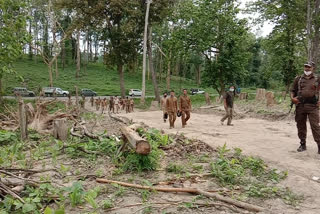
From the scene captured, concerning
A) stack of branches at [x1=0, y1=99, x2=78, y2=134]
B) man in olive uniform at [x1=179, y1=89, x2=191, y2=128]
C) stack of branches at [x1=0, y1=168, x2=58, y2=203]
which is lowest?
stack of branches at [x1=0, y1=168, x2=58, y2=203]

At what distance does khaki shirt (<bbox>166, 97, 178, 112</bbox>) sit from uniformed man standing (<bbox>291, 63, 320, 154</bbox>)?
5.48m

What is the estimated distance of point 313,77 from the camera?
655 cm

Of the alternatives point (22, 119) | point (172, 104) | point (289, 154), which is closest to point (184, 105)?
point (172, 104)

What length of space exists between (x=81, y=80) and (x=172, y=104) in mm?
37736

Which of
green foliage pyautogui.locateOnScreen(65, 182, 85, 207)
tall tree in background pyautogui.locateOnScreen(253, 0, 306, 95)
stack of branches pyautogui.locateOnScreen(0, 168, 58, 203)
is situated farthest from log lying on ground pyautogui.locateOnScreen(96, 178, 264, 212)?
tall tree in background pyautogui.locateOnScreen(253, 0, 306, 95)

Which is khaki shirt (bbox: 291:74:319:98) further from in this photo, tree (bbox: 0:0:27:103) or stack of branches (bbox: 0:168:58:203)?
tree (bbox: 0:0:27:103)

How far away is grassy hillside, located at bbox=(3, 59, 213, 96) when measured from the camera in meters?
40.4

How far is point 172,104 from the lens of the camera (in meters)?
11.7

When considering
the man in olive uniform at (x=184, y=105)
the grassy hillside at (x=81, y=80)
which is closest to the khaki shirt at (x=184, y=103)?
the man in olive uniform at (x=184, y=105)

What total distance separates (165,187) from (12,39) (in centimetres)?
987

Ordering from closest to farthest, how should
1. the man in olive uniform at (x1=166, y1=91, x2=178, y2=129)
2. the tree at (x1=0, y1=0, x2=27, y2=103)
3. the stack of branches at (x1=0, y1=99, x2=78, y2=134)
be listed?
1. the stack of branches at (x1=0, y1=99, x2=78, y2=134)
2. the tree at (x1=0, y1=0, x2=27, y2=103)
3. the man in olive uniform at (x1=166, y1=91, x2=178, y2=129)

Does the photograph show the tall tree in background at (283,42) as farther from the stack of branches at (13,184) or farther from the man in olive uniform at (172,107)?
the stack of branches at (13,184)

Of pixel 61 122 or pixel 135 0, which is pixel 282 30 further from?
pixel 61 122

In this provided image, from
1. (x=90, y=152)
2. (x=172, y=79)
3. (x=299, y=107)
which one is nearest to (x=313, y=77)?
(x=299, y=107)
